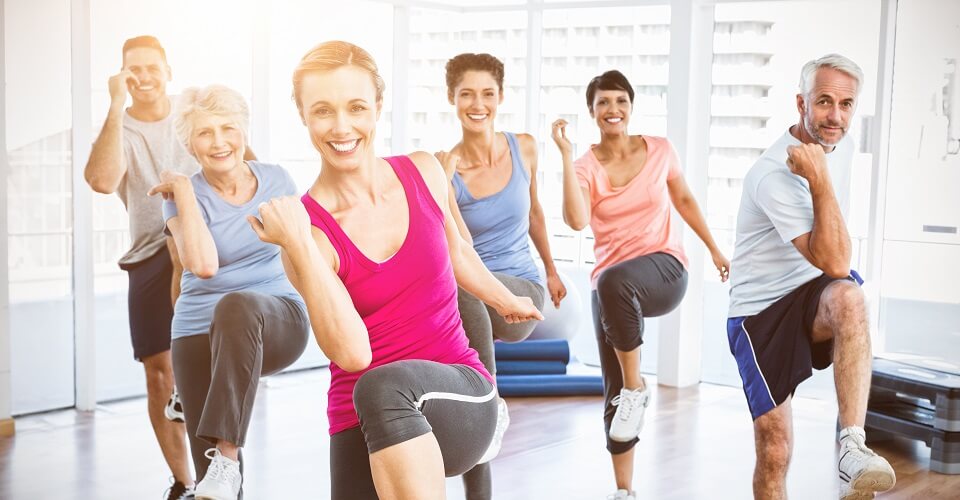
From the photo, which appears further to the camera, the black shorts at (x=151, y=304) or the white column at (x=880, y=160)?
the white column at (x=880, y=160)

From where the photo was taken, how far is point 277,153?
273 inches

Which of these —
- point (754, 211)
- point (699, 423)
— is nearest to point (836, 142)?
point (754, 211)

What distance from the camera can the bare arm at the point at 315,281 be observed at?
236cm

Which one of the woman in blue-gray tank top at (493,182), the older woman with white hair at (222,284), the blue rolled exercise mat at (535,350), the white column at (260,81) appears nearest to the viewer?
the older woman with white hair at (222,284)

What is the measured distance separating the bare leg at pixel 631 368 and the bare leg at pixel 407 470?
79.2 inches

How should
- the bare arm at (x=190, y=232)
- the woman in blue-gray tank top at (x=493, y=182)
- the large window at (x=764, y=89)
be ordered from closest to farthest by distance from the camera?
the bare arm at (x=190, y=232) → the woman in blue-gray tank top at (x=493, y=182) → the large window at (x=764, y=89)

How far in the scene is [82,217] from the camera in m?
5.89

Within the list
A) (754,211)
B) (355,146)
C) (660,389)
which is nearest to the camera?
(355,146)

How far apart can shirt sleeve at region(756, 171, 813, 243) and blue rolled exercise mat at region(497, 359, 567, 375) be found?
3.26 meters

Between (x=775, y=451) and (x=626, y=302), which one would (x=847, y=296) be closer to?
(x=775, y=451)

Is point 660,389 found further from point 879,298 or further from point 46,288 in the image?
point 46,288

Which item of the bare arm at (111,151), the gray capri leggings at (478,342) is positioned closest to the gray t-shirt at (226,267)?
the gray capri leggings at (478,342)

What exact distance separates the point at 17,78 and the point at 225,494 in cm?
312

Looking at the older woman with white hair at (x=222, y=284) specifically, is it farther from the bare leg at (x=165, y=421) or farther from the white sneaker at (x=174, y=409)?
the bare leg at (x=165, y=421)
